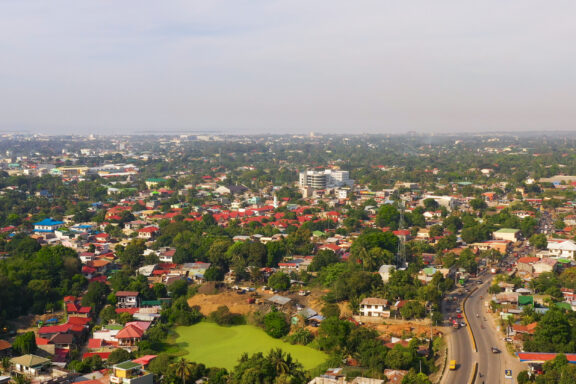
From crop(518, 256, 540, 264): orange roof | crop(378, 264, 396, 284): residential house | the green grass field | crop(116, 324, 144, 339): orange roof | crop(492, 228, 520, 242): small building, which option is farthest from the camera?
crop(492, 228, 520, 242): small building

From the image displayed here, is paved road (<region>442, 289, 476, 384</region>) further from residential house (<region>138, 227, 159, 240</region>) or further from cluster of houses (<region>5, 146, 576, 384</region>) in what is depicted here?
residential house (<region>138, 227, 159, 240</region>)

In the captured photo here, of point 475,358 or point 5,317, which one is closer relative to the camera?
point 475,358

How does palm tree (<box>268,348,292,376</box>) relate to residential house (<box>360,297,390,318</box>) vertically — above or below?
above

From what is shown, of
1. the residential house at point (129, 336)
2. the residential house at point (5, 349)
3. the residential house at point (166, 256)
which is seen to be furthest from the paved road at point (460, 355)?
the residential house at point (166, 256)

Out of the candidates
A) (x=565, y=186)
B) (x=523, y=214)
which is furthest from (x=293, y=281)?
(x=565, y=186)

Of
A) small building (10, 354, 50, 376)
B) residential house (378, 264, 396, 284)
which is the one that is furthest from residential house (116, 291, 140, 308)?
residential house (378, 264, 396, 284)

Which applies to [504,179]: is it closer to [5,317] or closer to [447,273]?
[447,273]
